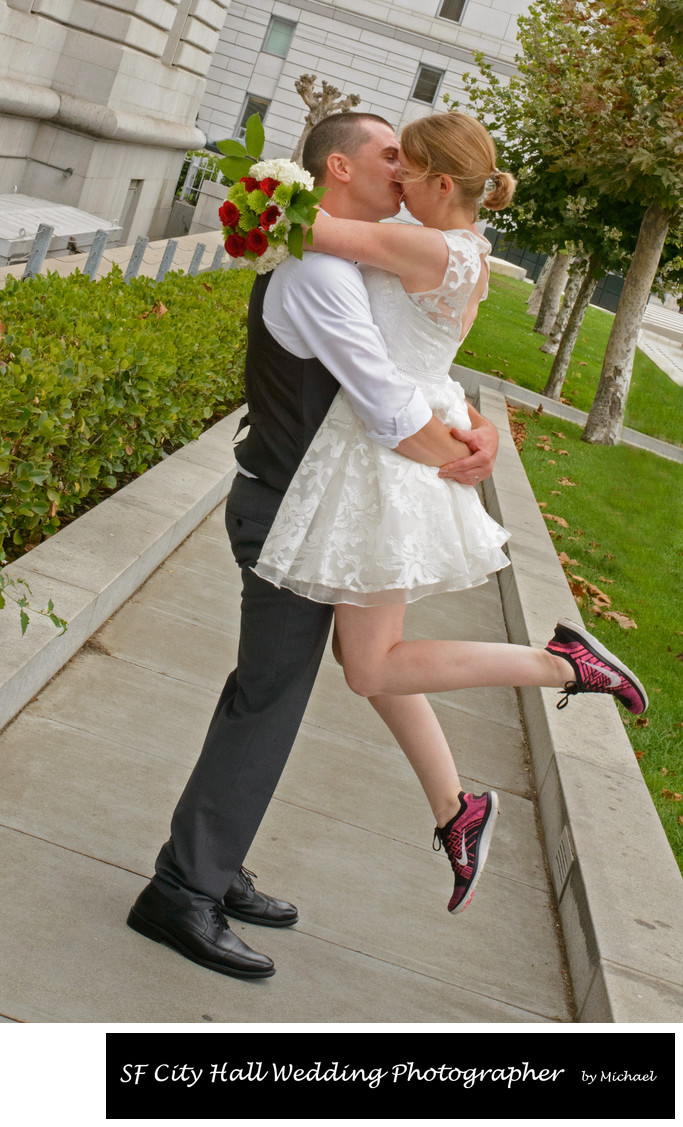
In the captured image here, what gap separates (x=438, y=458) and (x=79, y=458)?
9.27 ft

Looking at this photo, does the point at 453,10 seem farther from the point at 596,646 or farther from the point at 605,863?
the point at 596,646

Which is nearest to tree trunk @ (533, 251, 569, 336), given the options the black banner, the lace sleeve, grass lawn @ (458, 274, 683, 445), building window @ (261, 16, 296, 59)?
grass lawn @ (458, 274, 683, 445)

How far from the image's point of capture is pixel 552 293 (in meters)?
26.9

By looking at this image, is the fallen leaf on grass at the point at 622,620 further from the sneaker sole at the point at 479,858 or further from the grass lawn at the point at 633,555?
the sneaker sole at the point at 479,858

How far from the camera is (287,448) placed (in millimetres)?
2988

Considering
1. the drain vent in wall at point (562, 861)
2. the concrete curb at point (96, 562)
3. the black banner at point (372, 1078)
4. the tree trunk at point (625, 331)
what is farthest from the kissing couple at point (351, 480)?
the tree trunk at point (625, 331)

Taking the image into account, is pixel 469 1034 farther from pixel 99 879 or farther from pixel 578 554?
pixel 578 554

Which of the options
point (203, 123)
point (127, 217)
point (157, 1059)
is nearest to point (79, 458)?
point (157, 1059)

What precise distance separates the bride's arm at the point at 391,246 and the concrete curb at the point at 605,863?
2.11m

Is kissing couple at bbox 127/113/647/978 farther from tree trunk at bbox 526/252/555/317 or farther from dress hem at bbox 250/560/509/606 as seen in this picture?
tree trunk at bbox 526/252/555/317

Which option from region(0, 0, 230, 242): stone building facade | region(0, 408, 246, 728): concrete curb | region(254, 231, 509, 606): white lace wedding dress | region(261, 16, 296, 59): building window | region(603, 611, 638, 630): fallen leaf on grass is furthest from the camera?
region(261, 16, 296, 59): building window

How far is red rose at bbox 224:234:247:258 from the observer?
287cm

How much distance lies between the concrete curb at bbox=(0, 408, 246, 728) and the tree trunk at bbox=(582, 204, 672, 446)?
363 inches

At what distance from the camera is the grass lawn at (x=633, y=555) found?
601 centimetres
